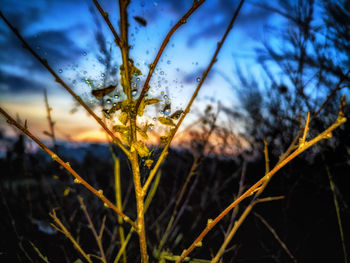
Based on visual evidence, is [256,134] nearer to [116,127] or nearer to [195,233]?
[195,233]

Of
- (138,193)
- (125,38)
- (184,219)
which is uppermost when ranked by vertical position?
(125,38)

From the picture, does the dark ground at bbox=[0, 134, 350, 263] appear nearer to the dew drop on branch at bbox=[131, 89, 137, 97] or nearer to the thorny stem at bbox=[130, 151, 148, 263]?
the thorny stem at bbox=[130, 151, 148, 263]

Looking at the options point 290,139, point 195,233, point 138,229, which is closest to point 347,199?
point 290,139

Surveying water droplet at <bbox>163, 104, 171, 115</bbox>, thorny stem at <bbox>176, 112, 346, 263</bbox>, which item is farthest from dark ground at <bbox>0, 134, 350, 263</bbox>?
water droplet at <bbox>163, 104, 171, 115</bbox>

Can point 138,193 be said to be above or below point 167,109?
below

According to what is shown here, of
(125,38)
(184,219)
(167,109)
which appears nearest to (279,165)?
(167,109)

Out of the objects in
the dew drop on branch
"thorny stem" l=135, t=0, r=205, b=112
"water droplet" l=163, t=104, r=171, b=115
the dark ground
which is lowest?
the dark ground

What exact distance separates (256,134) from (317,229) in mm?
1207

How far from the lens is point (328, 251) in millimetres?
1619

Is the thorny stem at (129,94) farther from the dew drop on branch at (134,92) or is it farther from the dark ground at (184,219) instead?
the dark ground at (184,219)

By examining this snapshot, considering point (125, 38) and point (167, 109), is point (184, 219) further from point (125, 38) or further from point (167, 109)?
point (125, 38)

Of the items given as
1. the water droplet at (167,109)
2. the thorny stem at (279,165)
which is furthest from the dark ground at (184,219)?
the water droplet at (167,109)

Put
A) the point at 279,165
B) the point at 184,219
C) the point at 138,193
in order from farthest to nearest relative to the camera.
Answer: the point at 184,219, the point at 138,193, the point at 279,165

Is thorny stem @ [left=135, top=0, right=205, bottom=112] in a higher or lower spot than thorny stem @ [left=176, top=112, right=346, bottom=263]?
higher
